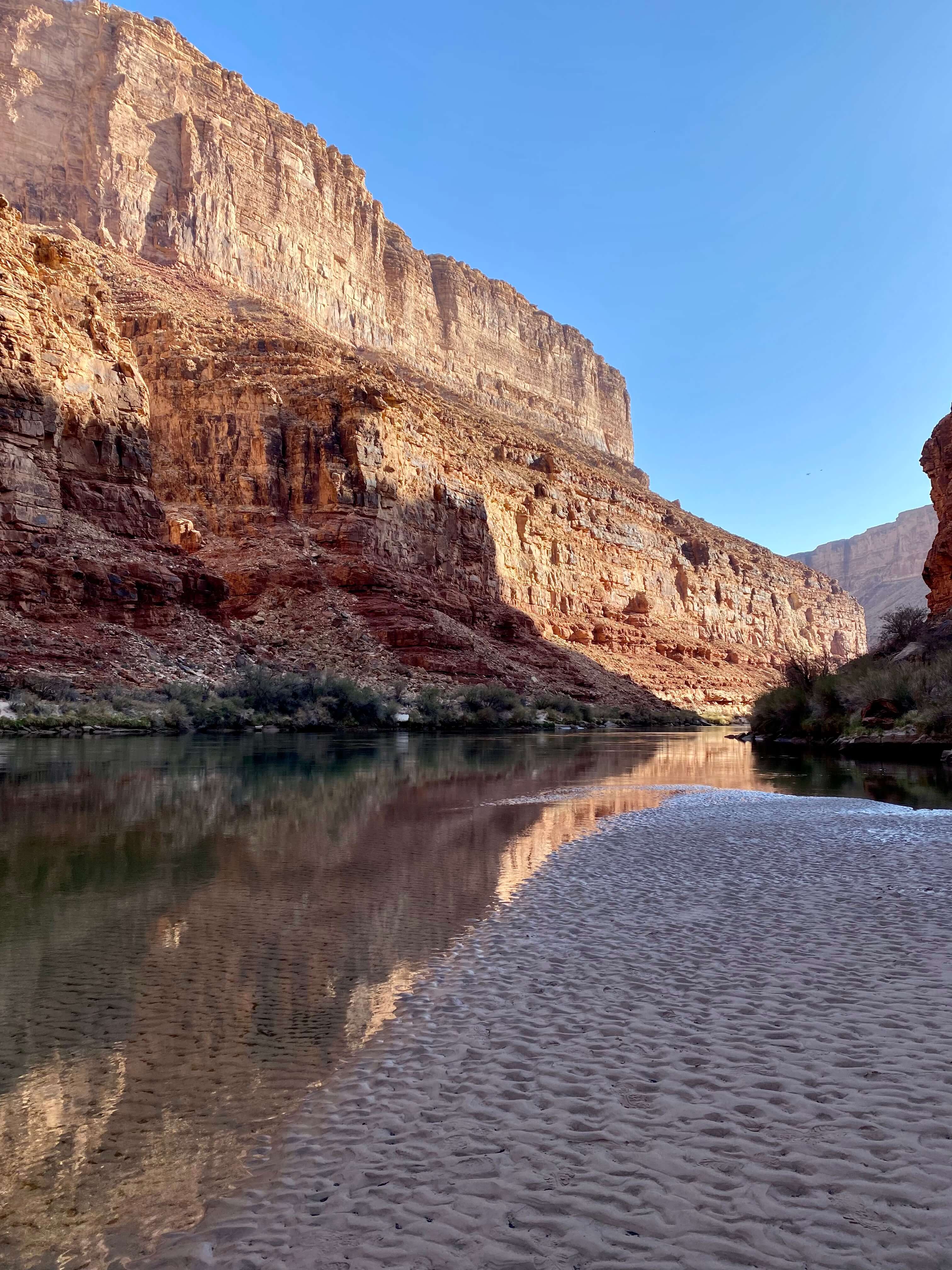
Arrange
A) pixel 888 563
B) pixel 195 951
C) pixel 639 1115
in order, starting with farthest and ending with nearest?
pixel 888 563 < pixel 195 951 < pixel 639 1115

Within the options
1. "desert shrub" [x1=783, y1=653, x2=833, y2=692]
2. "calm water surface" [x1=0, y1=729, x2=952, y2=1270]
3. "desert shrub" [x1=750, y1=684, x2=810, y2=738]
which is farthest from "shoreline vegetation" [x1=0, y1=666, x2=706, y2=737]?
"calm water surface" [x1=0, y1=729, x2=952, y2=1270]

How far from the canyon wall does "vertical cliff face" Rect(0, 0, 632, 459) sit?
104 meters

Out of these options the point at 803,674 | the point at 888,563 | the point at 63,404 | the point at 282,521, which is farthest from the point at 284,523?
the point at 888,563

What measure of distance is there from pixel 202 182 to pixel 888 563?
165 m

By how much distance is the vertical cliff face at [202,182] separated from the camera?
71.5m

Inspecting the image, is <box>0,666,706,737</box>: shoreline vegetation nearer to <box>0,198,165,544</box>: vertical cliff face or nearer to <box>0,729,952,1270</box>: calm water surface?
<box>0,198,165,544</box>: vertical cliff face

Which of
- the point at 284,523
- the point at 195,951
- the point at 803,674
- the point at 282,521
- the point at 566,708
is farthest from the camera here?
the point at 282,521

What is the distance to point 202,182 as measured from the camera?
76875 millimetres

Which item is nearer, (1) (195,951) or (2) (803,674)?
(1) (195,951)

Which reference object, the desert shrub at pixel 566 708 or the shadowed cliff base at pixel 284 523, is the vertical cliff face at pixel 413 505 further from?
the desert shrub at pixel 566 708

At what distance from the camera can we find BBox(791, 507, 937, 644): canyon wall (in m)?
171

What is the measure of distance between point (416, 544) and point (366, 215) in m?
61.8

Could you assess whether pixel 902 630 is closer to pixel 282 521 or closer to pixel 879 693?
pixel 879 693

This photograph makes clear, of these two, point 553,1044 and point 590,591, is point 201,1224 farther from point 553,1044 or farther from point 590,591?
point 590,591
